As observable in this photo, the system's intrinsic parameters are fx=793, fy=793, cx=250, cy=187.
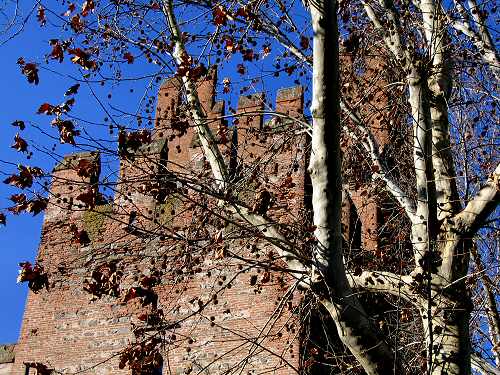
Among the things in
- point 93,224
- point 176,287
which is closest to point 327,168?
point 176,287

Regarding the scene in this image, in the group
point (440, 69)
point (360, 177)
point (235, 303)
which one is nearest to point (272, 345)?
point (235, 303)

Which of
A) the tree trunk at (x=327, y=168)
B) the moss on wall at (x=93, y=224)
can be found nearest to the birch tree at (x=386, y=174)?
the tree trunk at (x=327, y=168)

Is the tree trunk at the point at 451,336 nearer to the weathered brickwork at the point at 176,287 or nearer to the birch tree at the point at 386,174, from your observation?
the birch tree at the point at 386,174

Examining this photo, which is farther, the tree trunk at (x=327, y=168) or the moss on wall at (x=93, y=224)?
the moss on wall at (x=93, y=224)

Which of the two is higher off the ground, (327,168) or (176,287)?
(176,287)

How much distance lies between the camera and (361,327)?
21.7 ft

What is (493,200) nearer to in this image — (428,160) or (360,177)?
(428,160)

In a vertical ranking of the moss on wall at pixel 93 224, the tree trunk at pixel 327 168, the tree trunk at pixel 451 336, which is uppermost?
the moss on wall at pixel 93 224

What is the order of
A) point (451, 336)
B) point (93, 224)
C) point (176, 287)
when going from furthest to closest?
point (93, 224) → point (176, 287) → point (451, 336)

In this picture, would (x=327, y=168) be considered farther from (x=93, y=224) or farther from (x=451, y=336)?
(x=93, y=224)

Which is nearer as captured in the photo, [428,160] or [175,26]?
[428,160]

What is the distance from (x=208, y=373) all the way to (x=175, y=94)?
4877 millimetres

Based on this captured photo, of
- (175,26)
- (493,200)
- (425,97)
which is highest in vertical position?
(175,26)

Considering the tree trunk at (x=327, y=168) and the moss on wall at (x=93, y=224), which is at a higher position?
the moss on wall at (x=93, y=224)
